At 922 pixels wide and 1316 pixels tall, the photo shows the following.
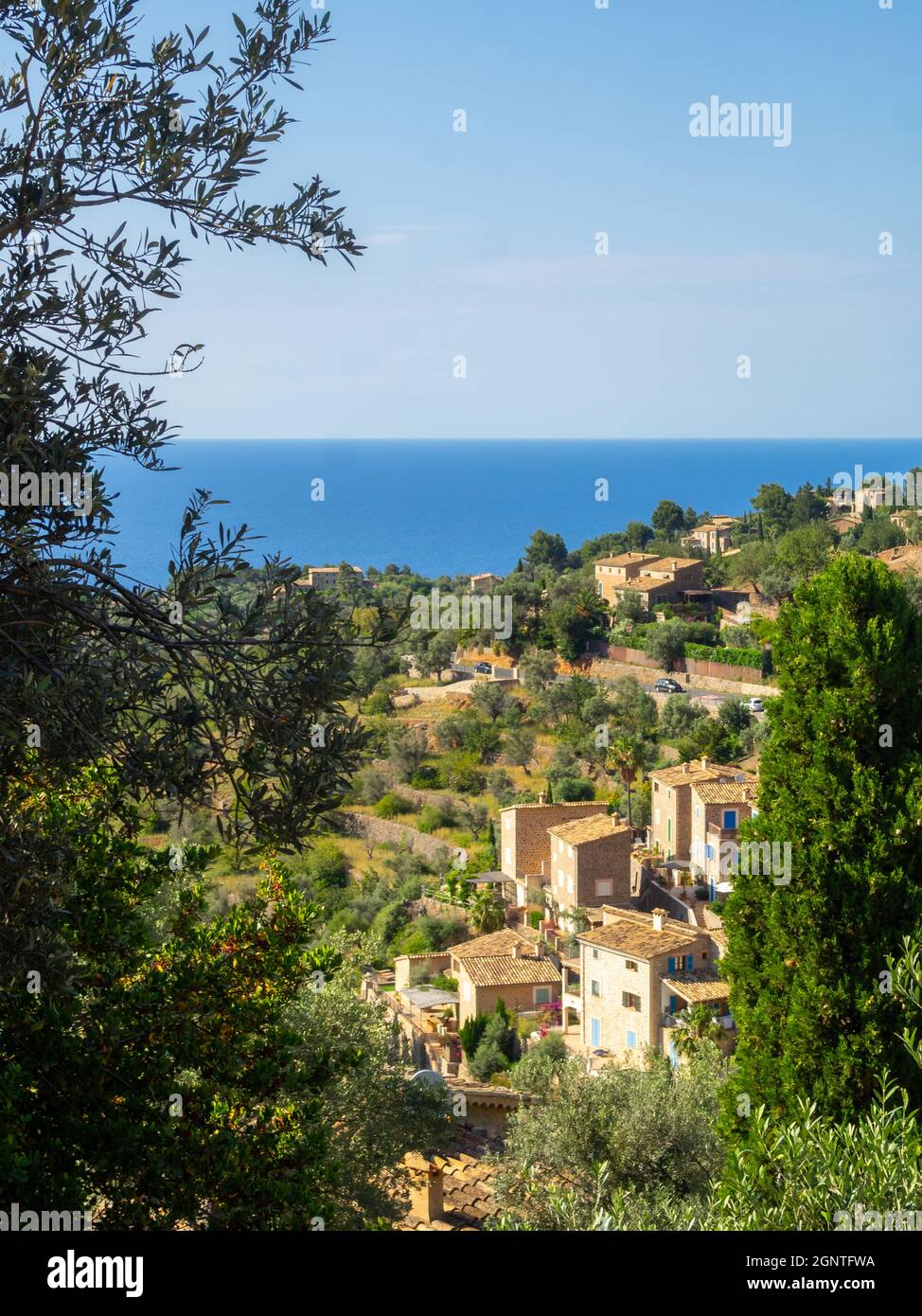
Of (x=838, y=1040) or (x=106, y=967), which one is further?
(x=838, y=1040)

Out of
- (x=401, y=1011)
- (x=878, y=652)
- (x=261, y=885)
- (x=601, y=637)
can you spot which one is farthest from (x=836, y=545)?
(x=261, y=885)

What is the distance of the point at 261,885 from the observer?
738 centimetres

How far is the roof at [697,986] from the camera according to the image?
22.9 m

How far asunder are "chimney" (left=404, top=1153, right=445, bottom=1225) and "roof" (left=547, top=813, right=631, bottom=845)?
1690 centimetres

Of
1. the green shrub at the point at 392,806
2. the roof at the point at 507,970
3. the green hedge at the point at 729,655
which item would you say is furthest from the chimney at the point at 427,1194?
the green hedge at the point at 729,655

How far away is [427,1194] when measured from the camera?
1523cm

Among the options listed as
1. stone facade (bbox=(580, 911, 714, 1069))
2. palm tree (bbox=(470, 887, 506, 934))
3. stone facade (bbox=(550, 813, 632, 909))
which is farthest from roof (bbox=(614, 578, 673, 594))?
stone facade (bbox=(580, 911, 714, 1069))

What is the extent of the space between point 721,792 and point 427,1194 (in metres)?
19.7

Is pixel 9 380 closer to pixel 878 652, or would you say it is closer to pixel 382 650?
pixel 382 650

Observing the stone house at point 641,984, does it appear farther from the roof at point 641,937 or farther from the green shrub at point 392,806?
the green shrub at point 392,806

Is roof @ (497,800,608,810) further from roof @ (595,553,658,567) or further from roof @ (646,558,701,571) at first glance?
roof @ (595,553,658,567)

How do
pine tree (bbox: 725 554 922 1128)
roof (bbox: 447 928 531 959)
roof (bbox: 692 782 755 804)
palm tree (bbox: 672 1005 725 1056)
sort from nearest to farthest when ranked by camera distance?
pine tree (bbox: 725 554 922 1128) → palm tree (bbox: 672 1005 725 1056) → roof (bbox: 447 928 531 959) → roof (bbox: 692 782 755 804)

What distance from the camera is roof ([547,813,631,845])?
3222cm
